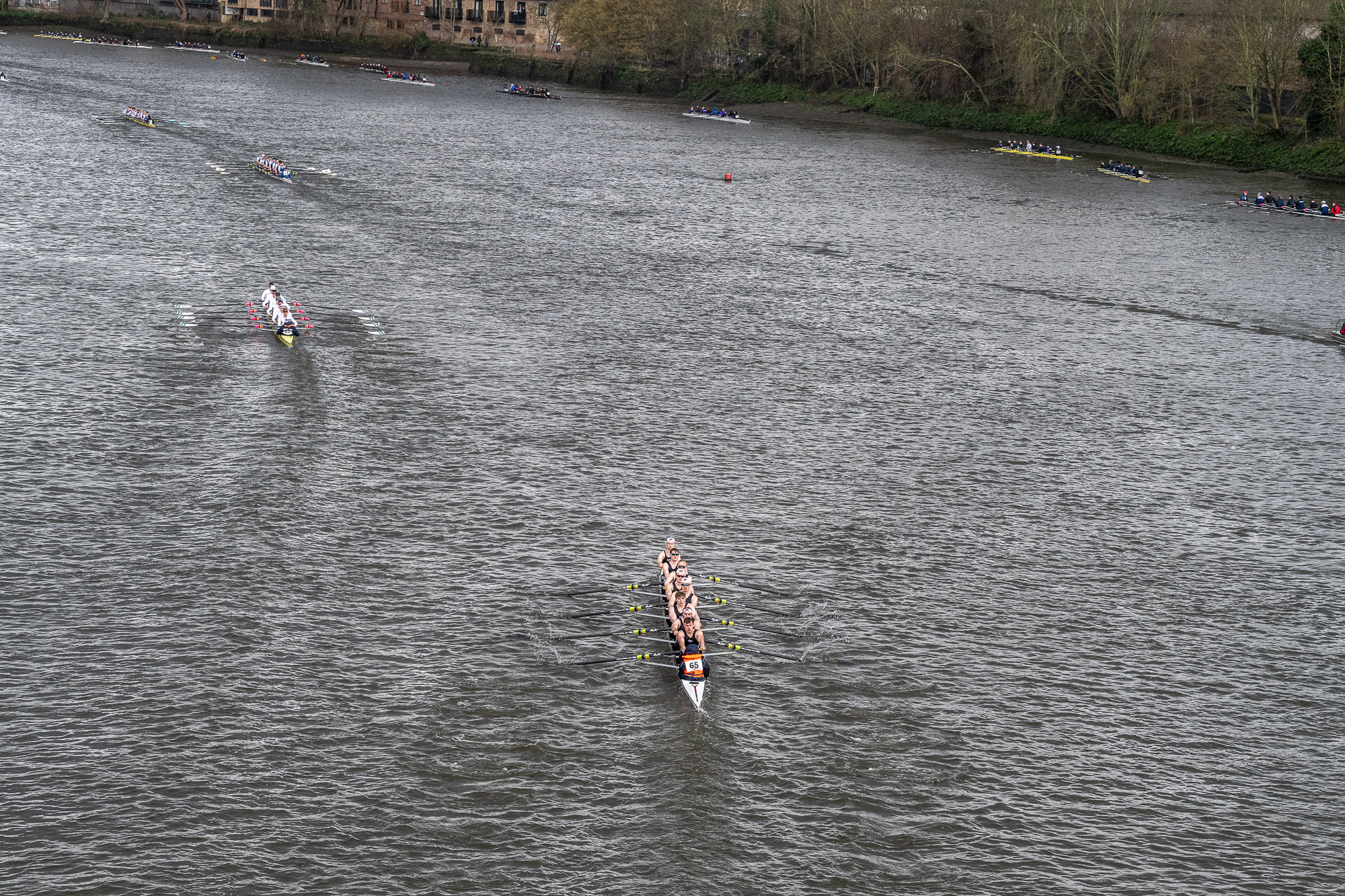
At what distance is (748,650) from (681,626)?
2339mm

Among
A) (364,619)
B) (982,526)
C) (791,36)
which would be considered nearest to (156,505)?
(364,619)

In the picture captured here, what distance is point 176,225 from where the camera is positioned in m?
84.8

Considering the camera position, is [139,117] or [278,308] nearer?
[278,308]

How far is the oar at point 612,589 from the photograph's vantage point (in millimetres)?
39219

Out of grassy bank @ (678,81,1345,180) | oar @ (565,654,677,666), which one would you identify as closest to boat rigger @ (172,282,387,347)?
oar @ (565,654,677,666)

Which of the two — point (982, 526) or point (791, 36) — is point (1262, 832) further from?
point (791, 36)

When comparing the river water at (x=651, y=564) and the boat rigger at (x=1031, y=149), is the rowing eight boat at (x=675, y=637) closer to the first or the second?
the river water at (x=651, y=564)

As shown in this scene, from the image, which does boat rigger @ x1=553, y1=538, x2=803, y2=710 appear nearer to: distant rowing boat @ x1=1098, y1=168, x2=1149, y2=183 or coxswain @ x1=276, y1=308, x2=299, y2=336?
coxswain @ x1=276, y1=308, x2=299, y2=336

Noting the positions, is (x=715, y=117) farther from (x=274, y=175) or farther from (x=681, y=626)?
(x=681, y=626)

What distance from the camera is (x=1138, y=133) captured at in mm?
138250

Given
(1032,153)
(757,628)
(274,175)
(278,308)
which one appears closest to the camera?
(757,628)

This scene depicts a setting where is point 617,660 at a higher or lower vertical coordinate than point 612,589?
lower

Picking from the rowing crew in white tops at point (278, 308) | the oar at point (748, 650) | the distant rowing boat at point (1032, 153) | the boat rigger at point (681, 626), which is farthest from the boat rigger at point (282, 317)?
the distant rowing boat at point (1032, 153)

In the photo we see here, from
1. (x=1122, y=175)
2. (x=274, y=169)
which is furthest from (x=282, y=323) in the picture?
(x=1122, y=175)
